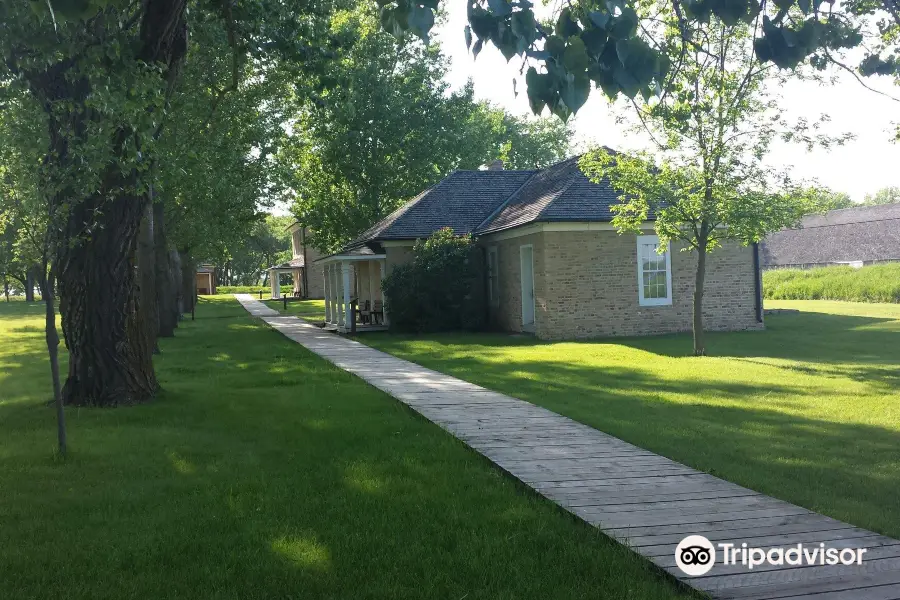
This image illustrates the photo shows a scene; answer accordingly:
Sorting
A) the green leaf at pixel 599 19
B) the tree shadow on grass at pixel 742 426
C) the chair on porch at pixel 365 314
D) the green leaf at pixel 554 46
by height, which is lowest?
the tree shadow on grass at pixel 742 426

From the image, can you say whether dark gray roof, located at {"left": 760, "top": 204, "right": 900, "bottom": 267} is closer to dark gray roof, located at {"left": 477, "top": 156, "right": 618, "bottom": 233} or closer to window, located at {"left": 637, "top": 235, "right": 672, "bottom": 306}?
dark gray roof, located at {"left": 477, "top": 156, "right": 618, "bottom": 233}

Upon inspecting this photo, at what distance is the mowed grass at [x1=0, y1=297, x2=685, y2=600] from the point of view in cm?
458

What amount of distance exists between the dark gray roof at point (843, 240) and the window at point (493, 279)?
1238 inches

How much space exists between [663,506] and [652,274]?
56.3 feet

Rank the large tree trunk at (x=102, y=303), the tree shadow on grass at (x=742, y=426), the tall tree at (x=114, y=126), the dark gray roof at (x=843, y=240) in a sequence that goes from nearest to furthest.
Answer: the tree shadow on grass at (x=742, y=426) → the tall tree at (x=114, y=126) → the large tree trunk at (x=102, y=303) → the dark gray roof at (x=843, y=240)

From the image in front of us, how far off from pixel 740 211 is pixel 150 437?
11.6 metres

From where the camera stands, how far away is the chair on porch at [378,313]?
94.3 feet

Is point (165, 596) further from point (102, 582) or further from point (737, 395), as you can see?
point (737, 395)

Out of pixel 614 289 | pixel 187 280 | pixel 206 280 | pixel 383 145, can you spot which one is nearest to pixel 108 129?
pixel 614 289

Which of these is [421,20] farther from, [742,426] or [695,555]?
[742,426]

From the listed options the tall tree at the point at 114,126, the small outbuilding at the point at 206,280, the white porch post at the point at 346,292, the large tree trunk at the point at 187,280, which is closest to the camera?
the tall tree at the point at 114,126

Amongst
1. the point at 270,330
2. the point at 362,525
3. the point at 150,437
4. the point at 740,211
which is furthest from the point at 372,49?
the point at 362,525

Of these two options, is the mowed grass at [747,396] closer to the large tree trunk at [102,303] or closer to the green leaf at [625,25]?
the green leaf at [625,25]

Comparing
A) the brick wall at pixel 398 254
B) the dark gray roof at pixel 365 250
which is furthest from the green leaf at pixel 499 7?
the brick wall at pixel 398 254
